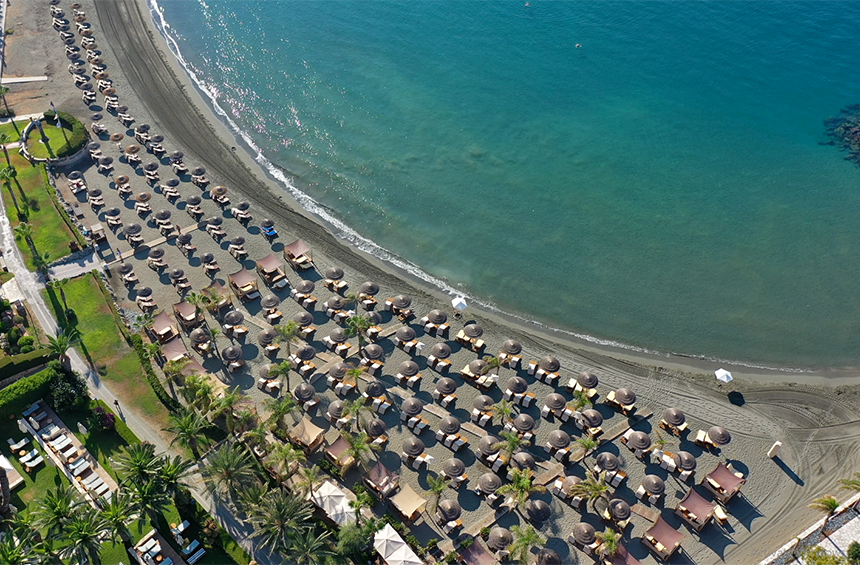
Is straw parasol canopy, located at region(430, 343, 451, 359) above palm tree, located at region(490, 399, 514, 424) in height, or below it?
above

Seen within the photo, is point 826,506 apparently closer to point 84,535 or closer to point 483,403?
point 483,403

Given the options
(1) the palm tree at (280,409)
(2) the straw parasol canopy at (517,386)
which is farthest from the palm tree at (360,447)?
(2) the straw parasol canopy at (517,386)

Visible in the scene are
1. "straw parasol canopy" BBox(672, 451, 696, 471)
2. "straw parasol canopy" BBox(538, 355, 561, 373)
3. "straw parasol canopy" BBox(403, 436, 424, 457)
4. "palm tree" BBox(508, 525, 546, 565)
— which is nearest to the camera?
"palm tree" BBox(508, 525, 546, 565)

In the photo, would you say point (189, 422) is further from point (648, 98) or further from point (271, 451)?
point (648, 98)

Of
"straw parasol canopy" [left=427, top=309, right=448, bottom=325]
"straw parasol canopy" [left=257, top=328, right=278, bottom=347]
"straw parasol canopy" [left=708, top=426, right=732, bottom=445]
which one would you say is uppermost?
"straw parasol canopy" [left=427, top=309, right=448, bottom=325]

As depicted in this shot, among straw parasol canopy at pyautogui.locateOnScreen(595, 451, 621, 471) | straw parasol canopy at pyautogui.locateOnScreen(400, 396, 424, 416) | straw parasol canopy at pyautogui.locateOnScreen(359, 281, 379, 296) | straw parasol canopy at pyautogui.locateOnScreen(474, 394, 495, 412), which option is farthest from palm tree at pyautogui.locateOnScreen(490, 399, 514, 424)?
straw parasol canopy at pyautogui.locateOnScreen(359, 281, 379, 296)

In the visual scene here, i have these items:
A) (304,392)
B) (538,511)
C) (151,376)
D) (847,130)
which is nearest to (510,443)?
(538,511)

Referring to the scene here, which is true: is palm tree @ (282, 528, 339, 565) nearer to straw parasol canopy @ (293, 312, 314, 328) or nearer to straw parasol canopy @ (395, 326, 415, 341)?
straw parasol canopy @ (395, 326, 415, 341)

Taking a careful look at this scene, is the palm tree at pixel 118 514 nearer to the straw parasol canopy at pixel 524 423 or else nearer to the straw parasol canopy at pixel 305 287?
the straw parasol canopy at pixel 305 287
